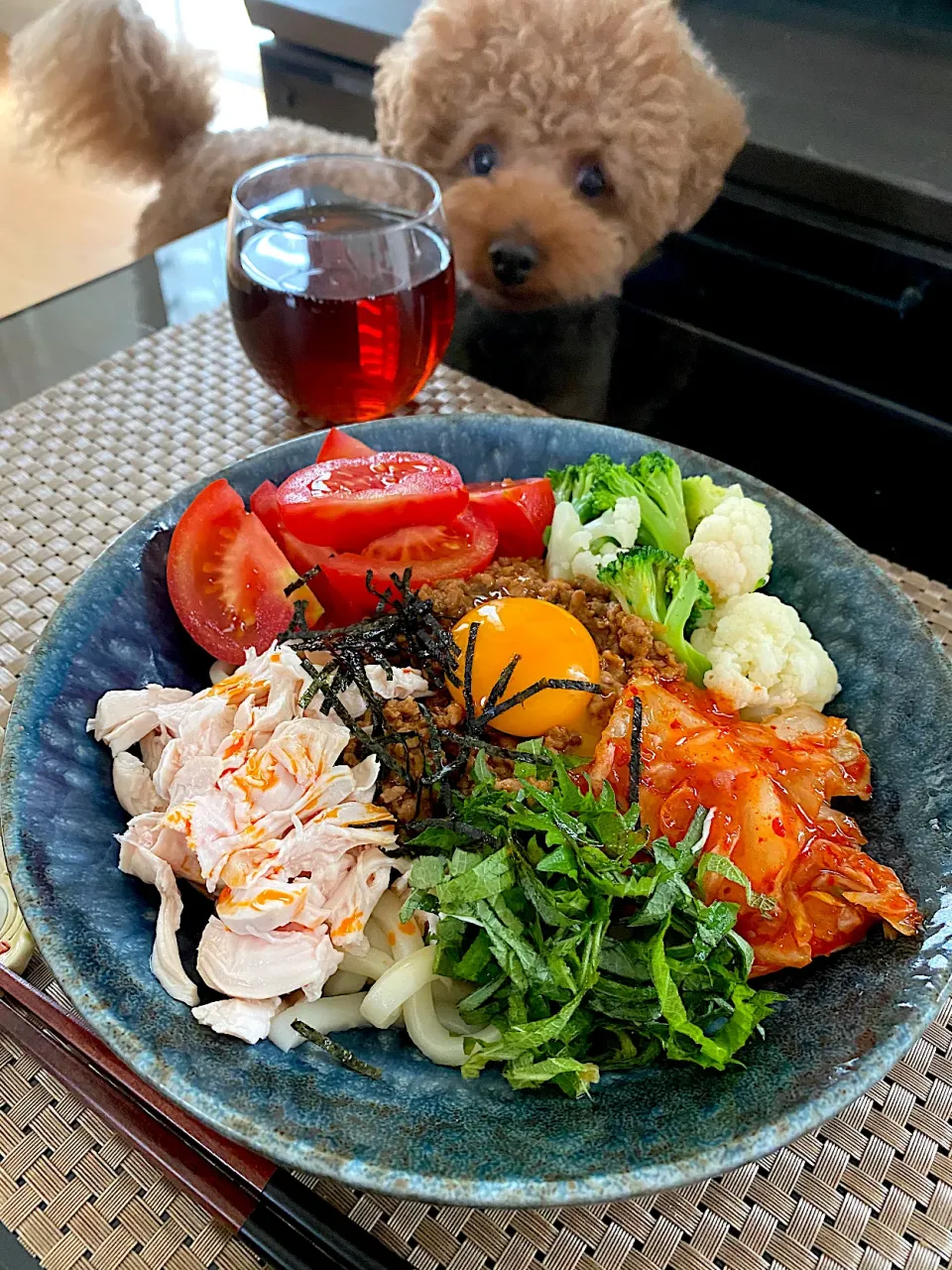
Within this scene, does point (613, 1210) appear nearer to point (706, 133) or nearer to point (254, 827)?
point (254, 827)

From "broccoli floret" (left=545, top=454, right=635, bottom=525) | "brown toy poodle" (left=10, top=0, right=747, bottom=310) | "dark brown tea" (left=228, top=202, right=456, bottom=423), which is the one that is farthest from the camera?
"brown toy poodle" (left=10, top=0, right=747, bottom=310)

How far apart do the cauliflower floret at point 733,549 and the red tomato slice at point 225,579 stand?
643 millimetres

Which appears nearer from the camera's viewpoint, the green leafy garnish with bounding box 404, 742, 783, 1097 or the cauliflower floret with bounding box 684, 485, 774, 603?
the green leafy garnish with bounding box 404, 742, 783, 1097

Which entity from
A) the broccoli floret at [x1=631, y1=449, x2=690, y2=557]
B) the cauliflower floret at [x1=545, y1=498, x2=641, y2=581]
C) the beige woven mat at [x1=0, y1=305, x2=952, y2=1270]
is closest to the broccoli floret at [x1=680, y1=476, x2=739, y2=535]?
the broccoli floret at [x1=631, y1=449, x2=690, y2=557]

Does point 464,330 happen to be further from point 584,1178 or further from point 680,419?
point 584,1178

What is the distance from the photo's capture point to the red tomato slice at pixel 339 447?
1702mm

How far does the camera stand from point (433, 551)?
1.59 m

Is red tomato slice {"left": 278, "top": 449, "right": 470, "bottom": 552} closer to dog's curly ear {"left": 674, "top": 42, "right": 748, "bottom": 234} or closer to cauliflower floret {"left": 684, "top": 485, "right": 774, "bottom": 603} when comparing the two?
cauliflower floret {"left": 684, "top": 485, "right": 774, "bottom": 603}

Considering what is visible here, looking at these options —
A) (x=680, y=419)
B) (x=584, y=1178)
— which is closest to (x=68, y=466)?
(x=680, y=419)

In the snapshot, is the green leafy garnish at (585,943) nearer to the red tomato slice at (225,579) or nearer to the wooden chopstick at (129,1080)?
the wooden chopstick at (129,1080)

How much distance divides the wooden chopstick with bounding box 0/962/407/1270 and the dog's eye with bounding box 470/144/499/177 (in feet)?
6.74

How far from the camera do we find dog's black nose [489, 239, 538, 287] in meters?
2.27

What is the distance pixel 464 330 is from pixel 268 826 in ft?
5.63

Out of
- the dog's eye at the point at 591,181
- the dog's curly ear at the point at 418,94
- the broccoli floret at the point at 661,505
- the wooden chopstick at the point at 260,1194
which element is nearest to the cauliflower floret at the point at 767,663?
the broccoli floret at the point at 661,505
